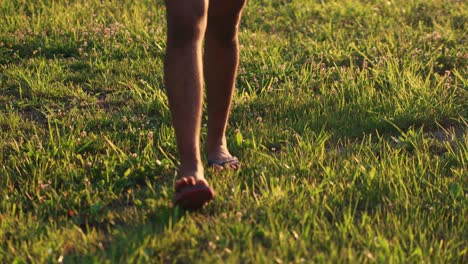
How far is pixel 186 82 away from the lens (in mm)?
3625

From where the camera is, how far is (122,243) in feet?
10.8

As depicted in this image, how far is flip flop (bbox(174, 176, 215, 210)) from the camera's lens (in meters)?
3.48

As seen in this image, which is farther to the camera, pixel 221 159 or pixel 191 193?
pixel 221 159

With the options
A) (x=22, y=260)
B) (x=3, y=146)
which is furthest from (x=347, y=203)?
(x=3, y=146)

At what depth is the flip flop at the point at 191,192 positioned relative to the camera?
3484 mm

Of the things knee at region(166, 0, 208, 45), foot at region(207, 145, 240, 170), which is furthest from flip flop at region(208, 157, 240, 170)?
knee at region(166, 0, 208, 45)

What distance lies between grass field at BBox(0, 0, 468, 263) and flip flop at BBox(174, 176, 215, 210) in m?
0.05

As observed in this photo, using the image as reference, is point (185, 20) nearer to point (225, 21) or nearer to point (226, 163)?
point (225, 21)

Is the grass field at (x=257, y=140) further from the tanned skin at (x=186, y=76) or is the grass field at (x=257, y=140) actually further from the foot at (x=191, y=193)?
the tanned skin at (x=186, y=76)

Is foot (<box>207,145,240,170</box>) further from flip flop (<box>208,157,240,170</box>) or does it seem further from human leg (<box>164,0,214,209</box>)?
human leg (<box>164,0,214,209</box>)

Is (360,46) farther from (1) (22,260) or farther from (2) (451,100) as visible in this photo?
(1) (22,260)

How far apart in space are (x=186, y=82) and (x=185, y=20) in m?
0.23

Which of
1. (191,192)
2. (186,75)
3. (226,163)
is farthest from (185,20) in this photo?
(226,163)

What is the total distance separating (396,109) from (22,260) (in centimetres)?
229
